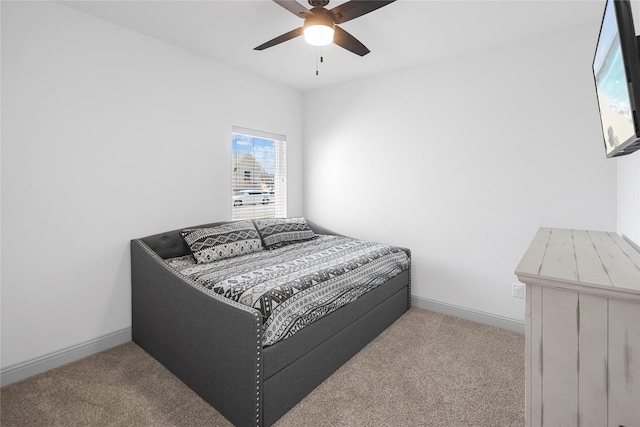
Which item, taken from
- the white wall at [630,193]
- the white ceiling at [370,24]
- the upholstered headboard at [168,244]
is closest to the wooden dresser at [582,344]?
the white wall at [630,193]

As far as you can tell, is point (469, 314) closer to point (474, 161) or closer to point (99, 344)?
point (474, 161)

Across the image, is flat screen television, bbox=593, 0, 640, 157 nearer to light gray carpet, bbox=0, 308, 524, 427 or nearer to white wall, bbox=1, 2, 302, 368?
light gray carpet, bbox=0, 308, 524, 427

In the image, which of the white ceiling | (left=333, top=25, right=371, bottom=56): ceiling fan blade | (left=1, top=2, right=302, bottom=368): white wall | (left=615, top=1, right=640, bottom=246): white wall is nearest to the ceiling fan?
(left=333, top=25, right=371, bottom=56): ceiling fan blade

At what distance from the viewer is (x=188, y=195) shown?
296 cm

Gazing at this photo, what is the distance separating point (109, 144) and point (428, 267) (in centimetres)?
313

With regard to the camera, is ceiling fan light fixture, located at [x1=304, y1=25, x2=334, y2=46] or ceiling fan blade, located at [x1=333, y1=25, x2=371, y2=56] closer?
ceiling fan light fixture, located at [x1=304, y1=25, x2=334, y2=46]

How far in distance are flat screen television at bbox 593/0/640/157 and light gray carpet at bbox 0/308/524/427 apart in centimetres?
157

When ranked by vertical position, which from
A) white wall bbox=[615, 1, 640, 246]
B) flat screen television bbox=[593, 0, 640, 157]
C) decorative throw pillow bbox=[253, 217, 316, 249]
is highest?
flat screen television bbox=[593, 0, 640, 157]

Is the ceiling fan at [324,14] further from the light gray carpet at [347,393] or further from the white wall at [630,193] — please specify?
the light gray carpet at [347,393]

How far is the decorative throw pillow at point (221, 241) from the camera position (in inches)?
103

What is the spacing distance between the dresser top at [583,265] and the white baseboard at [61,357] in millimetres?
2873

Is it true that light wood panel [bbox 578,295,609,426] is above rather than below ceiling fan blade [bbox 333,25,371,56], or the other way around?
below

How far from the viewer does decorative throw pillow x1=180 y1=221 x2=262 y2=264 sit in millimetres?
2619

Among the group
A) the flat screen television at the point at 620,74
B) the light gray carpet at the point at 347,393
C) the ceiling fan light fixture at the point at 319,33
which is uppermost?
the ceiling fan light fixture at the point at 319,33
